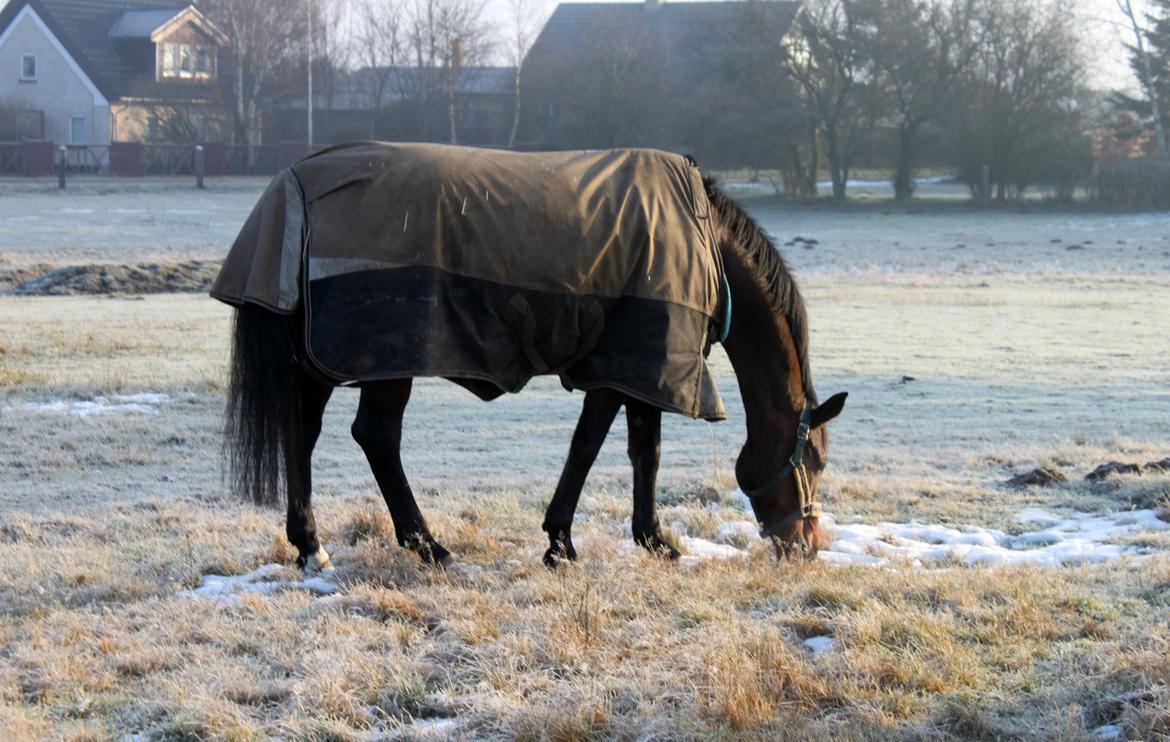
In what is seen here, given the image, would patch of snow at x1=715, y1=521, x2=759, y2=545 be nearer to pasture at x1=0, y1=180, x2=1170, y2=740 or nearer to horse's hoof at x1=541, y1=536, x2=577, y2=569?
pasture at x1=0, y1=180, x2=1170, y2=740

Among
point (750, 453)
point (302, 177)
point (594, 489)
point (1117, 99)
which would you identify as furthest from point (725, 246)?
point (1117, 99)

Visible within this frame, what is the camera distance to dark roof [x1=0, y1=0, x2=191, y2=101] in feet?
170

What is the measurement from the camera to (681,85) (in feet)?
145

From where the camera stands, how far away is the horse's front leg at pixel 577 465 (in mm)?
5191

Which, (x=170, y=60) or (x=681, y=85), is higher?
(x=170, y=60)

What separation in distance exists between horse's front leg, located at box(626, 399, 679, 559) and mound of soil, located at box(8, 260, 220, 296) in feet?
47.9

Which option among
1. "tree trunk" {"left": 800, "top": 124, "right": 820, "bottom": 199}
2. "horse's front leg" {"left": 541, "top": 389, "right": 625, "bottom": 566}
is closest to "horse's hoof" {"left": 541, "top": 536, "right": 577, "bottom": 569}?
"horse's front leg" {"left": 541, "top": 389, "right": 625, "bottom": 566}

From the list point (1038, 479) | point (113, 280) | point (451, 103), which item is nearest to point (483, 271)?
point (1038, 479)

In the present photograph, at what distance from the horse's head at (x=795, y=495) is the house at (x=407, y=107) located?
45.7 m

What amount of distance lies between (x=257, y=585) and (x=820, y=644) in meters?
2.22

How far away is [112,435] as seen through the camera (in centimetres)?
872

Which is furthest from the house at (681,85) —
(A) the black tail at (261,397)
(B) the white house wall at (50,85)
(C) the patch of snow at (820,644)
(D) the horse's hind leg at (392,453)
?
(C) the patch of snow at (820,644)

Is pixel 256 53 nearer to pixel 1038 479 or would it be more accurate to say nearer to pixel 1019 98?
pixel 1019 98

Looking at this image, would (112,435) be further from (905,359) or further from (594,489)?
(905,359)
